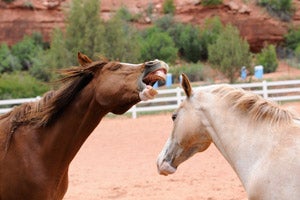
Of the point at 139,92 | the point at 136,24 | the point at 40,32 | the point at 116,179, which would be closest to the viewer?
the point at 139,92

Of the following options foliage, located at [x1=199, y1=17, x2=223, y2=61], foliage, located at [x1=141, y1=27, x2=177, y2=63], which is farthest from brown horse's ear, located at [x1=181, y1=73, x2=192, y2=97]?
foliage, located at [x1=199, y1=17, x2=223, y2=61]

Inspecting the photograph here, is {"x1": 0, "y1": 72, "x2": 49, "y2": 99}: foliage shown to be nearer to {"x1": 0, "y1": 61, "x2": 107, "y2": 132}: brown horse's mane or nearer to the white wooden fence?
the white wooden fence

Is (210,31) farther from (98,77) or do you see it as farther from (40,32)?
(98,77)

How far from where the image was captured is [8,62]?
37688mm

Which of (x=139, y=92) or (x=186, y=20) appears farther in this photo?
(x=186, y=20)

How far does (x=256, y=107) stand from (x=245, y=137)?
0.21 m

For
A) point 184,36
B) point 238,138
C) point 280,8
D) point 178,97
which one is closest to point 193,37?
point 184,36

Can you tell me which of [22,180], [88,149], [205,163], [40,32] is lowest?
[40,32]

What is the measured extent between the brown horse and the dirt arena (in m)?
2.56

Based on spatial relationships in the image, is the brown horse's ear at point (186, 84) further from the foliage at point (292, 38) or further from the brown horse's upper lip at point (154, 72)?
the foliage at point (292, 38)

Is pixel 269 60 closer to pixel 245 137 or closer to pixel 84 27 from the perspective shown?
pixel 84 27

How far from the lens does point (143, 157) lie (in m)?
12.6

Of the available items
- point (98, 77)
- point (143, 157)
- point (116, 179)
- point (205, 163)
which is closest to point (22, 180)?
point (98, 77)

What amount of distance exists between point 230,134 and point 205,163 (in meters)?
7.51
